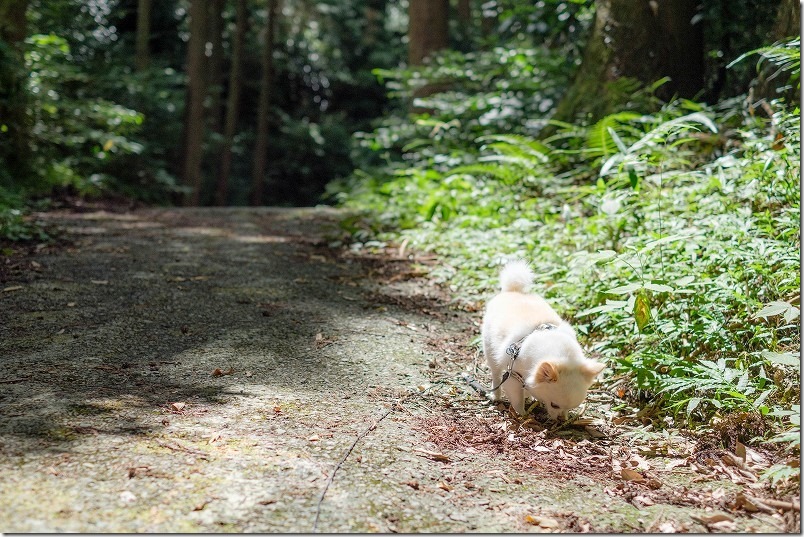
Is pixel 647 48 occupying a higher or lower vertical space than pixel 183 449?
higher

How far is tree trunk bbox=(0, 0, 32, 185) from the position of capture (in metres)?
9.15

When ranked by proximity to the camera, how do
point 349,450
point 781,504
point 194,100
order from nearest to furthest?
point 781,504
point 349,450
point 194,100

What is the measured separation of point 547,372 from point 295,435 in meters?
1.24

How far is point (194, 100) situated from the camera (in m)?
16.2

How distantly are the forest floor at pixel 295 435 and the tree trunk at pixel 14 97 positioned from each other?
5.12 metres

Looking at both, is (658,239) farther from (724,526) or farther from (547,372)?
(724,526)

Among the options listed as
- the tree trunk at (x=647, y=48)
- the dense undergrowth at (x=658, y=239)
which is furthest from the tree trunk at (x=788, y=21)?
the tree trunk at (x=647, y=48)

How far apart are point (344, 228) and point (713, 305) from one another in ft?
16.3

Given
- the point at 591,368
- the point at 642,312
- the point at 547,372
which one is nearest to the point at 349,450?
the point at 547,372

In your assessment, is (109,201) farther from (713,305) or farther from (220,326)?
(713,305)

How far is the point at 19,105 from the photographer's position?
9406 millimetres

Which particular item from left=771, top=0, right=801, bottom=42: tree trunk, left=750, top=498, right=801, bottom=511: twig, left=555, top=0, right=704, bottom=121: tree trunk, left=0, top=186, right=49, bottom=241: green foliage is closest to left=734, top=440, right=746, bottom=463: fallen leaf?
left=750, top=498, right=801, bottom=511: twig

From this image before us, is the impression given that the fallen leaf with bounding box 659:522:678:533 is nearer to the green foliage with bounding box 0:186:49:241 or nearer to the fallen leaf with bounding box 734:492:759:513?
the fallen leaf with bounding box 734:492:759:513

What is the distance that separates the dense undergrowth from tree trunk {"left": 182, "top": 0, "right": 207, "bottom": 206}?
8.68 m
